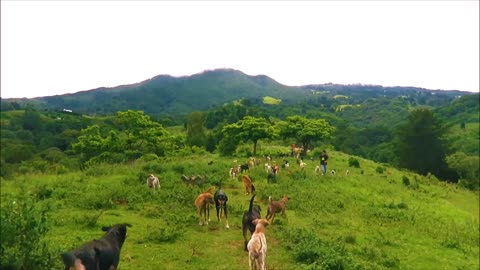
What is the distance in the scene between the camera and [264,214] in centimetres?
1930

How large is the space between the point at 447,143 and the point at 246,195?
5389cm

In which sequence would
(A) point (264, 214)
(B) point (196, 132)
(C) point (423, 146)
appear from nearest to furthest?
(A) point (264, 214)
(C) point (423, 146)
(B) point (196, 132)

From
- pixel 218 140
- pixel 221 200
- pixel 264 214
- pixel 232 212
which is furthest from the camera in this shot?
pixel 218 140

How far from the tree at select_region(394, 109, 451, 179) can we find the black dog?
193 feet

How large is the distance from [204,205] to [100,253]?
7.25 metres

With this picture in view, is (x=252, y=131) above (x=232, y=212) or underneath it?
above

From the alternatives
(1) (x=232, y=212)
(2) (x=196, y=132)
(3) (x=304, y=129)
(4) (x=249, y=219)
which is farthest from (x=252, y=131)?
(2) (x=196, y=132)

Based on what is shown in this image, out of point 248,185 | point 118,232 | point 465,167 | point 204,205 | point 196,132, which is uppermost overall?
point 118,232

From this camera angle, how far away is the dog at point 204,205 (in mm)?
16061

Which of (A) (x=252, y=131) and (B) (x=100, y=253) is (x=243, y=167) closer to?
(A) (x=252, y=131)

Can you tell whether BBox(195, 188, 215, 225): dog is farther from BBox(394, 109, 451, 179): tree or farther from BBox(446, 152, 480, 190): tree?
BBox(394, 109, 451, 179): tree

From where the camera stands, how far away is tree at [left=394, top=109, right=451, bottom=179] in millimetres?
62188

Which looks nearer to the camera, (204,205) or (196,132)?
(204,205)

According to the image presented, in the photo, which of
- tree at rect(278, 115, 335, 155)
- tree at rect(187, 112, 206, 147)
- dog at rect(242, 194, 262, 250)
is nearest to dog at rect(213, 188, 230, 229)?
dog at rect(242, 194, 262, 250)
